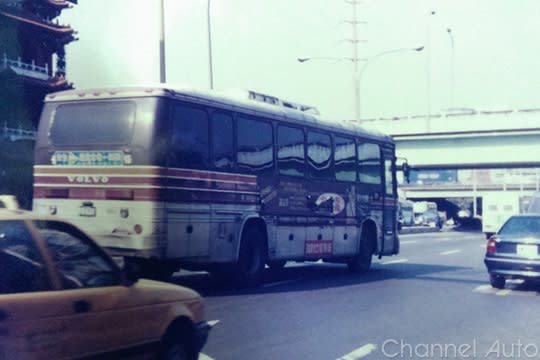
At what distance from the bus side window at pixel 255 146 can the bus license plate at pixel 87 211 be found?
8.90ft

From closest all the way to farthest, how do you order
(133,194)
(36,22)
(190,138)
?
(133,194), (190,138), (36,22)

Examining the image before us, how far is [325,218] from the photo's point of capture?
16.8m

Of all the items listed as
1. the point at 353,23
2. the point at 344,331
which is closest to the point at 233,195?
the point at 344,331

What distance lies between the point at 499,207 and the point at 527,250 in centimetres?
3332

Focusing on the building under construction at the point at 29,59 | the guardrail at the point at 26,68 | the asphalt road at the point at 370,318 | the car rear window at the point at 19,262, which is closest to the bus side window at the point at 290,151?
the asphalt road at the point at 370,318

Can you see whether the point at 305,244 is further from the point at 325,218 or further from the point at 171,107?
the point at 171,107

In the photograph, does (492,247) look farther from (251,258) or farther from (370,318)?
(370,318)

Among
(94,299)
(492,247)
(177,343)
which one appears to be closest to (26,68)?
(492,247)

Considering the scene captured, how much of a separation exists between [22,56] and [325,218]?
70.0ft

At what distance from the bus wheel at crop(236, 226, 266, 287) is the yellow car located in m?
7.36

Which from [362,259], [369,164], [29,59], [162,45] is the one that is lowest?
[362,259]

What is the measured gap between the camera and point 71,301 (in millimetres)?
5254

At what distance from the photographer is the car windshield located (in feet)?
49.9

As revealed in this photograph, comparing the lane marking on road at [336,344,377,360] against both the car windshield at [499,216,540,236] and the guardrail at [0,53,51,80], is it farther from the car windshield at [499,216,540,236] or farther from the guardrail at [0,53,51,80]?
the guardrail at [0,53,51,80]
